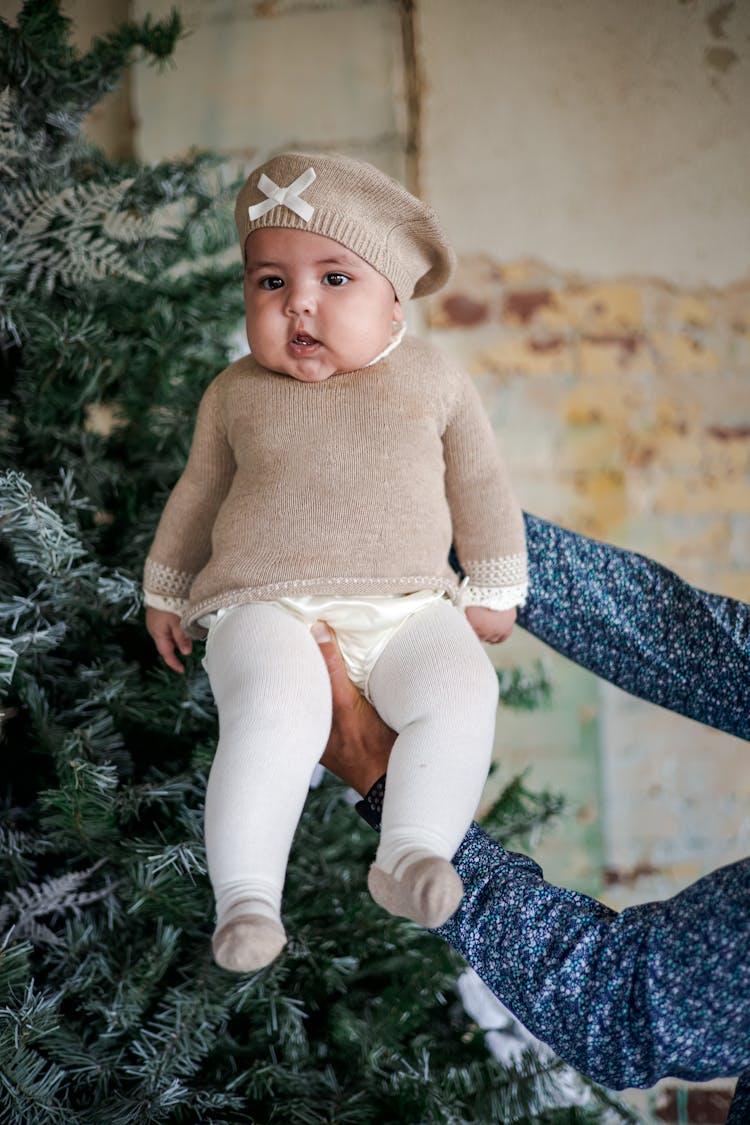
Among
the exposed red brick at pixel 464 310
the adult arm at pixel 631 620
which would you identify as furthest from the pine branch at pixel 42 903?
the exposed red brick at pixel 464 310

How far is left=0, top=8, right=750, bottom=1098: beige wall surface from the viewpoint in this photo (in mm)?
2059

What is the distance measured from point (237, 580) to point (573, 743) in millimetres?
1343

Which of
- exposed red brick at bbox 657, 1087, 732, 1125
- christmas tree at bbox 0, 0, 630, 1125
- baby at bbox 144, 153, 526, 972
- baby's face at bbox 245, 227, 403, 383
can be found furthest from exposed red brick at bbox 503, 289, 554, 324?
exposed red brick at bbox 657, 1087, 732, 1125

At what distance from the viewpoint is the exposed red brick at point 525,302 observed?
2.12 meters

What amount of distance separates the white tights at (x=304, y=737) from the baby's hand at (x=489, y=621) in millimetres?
82

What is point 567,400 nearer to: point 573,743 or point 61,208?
point 573,743

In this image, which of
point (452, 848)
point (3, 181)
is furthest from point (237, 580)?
point (3, 181)

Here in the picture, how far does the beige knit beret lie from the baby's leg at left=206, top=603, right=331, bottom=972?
0.38 meters

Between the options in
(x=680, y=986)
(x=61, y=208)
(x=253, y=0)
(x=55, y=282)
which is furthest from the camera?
(x=253, y=0)

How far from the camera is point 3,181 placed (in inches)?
46.7

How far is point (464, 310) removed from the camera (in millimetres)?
2133

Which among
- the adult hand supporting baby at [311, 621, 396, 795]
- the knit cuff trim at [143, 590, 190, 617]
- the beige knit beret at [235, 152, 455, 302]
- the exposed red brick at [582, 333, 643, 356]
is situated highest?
the beige knit beret at [235, 152, 455, 302]

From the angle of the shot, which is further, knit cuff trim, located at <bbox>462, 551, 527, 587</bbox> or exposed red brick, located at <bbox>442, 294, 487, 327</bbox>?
exposed red brick, located at <bbox>442, 294, 487, 327</bbox>

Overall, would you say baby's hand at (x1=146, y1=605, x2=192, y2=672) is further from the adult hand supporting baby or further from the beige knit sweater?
the adult hand supporting baby
